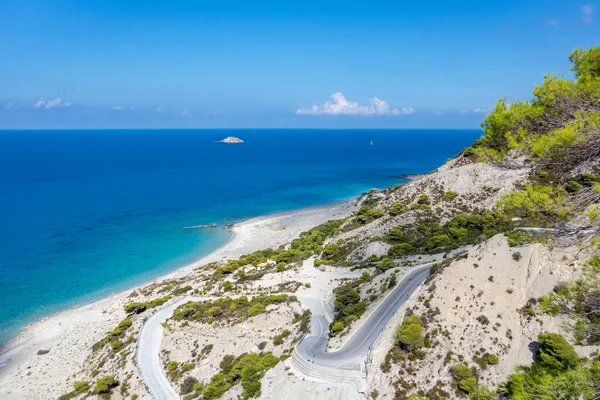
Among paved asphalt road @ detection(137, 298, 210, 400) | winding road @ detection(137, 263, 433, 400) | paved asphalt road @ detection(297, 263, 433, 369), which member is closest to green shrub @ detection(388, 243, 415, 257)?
winding road @ detection(137, 263, 433, 400)

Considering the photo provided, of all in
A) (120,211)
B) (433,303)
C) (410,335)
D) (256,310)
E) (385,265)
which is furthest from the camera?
(120,211)

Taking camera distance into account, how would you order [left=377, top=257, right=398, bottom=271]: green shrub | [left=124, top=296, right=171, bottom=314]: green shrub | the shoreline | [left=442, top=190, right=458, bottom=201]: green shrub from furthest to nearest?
[left=442, top=190, right=458, bottom=201]: green shrub → [left=124, top=296, right=171, bottom=314]: green shrub → [left=377, top=257, right=398, bottom=271]: green shrub → the shoreline

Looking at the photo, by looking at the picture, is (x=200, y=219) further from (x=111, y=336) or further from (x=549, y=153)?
(x=549, y=153)

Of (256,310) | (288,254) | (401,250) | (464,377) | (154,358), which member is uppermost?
(464,377)

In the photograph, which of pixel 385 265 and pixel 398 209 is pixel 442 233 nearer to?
pixel 398 209

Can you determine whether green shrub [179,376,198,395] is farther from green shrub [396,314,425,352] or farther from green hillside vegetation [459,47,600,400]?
green hillside vegetation [459,47,600,400]

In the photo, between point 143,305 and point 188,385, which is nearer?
point 188,385

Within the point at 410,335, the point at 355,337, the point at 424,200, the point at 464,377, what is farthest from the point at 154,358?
the point at 424,200

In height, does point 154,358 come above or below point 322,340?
below
